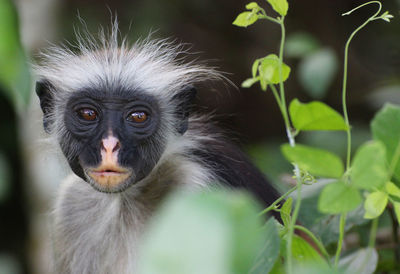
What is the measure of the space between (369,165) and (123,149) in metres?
2.06

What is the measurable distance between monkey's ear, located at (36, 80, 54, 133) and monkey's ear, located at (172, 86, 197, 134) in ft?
2.48

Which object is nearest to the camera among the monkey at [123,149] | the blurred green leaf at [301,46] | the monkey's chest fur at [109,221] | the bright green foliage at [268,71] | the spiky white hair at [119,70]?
the bright green foliage at [268,71]

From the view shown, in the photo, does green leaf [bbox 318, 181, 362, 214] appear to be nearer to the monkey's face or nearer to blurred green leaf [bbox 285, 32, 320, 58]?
the monkey's face

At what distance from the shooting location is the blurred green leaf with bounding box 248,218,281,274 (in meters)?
1.52

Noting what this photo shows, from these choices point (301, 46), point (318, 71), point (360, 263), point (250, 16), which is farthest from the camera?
point (301, 46)

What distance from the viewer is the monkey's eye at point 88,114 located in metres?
3.51

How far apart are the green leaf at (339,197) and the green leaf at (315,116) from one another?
166mm

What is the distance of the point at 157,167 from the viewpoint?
12.2 feet

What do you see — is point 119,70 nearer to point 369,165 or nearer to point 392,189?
point 392,189

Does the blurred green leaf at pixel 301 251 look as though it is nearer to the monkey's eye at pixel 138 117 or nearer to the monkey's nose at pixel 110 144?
the monkey's nose at pixel 110 144

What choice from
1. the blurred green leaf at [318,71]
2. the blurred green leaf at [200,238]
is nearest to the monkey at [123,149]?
the blurred green leaf at [318,71]

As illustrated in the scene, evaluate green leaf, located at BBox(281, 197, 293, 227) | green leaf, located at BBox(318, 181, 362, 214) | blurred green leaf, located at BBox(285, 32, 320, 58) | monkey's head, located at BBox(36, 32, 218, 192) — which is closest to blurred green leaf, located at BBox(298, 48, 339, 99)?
blurred green leaf, located at BBox(285, 32, 320, 58)

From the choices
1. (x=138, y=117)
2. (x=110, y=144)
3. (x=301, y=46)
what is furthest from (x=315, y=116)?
(x=301, y=46)

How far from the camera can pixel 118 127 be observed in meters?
3.42
